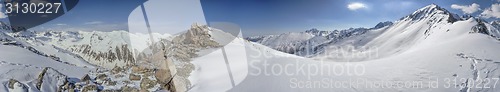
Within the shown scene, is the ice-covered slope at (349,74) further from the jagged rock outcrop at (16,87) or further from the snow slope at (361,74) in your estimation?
the jagged rock outcrop at (16,87)

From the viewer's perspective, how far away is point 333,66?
37.3 metres

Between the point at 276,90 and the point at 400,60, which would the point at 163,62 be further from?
the point at 400,60

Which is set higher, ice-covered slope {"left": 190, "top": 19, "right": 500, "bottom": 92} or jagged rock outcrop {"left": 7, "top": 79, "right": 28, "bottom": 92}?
ice-covered slope {"left": 190, "top": 19, "right": 500, "bottom": 92}

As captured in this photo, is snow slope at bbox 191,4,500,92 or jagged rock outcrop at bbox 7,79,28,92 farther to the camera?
jagged rock outcrop at bbox 7,79,28,92

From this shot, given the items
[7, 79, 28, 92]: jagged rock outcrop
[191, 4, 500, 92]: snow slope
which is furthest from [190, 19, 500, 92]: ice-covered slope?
[7, 79, 28, 92]: jagged rock outcrop

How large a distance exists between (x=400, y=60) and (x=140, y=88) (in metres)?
27.6

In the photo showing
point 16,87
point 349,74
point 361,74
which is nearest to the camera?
point 349,74

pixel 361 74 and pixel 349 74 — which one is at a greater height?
pixel 349 74

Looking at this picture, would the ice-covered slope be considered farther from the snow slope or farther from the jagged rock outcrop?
the jagged rock outcrop

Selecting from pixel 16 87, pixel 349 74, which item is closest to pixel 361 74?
pixel 349 74

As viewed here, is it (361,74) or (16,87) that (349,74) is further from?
(16,87)

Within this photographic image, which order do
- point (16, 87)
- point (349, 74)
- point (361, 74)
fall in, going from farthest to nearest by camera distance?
point (16, 87) → point (361, 74) → point (349, 74)

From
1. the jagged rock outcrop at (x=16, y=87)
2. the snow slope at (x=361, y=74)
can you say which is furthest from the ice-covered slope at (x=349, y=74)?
the jagged rock outcrop at (x=16, y=87)

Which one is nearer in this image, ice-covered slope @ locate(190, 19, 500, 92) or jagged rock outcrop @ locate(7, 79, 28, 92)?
ice-covered slope @ locate(190, 19, 500, 92)
